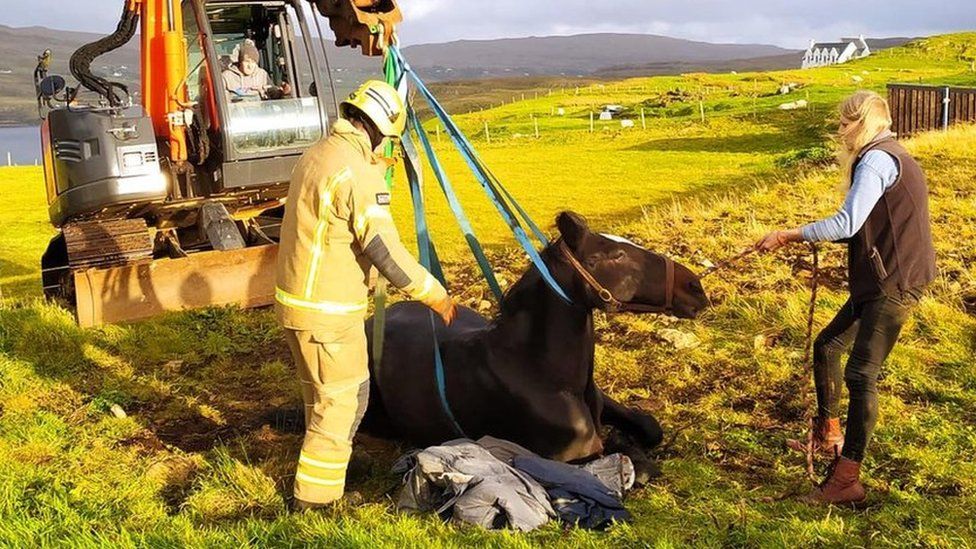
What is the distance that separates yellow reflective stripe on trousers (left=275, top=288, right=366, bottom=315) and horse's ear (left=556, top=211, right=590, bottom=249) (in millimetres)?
1372

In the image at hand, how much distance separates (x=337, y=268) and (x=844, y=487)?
3.03 m

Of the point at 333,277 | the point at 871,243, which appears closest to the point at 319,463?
the point at 333,277

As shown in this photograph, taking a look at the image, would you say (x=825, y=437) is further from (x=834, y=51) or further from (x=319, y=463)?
(x=834, y=51)

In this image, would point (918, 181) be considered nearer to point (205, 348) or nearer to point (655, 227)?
point (205, 348)

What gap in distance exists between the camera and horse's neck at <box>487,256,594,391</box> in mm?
5223

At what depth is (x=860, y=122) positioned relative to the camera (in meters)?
4.55

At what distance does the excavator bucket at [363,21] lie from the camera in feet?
28.1

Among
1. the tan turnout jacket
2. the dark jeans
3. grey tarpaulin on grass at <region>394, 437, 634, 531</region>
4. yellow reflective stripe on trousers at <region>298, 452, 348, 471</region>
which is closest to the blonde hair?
the dark jeans

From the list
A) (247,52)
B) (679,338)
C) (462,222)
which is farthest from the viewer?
(247,52)

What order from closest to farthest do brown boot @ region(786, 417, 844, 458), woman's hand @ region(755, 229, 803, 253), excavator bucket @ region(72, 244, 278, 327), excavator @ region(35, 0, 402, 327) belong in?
woman's hand @ region(755, 229, 803, 253), brown boot @ region(786, 417, 844, 458), excavator bucket @ region(72, 244, 278, 327), excavator @ region(35, 0, 402, 327)

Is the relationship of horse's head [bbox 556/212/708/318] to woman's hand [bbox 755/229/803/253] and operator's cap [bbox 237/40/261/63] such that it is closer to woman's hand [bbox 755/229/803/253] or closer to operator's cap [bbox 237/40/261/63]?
woman's hand [bbox 755/229/803/253]

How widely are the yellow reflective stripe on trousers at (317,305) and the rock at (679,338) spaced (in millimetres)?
3812

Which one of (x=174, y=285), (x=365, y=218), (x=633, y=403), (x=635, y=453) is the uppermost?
(x=365, y=218)

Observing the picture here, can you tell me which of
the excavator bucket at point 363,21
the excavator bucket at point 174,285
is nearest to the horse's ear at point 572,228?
the excavator bucket at point 363,21
